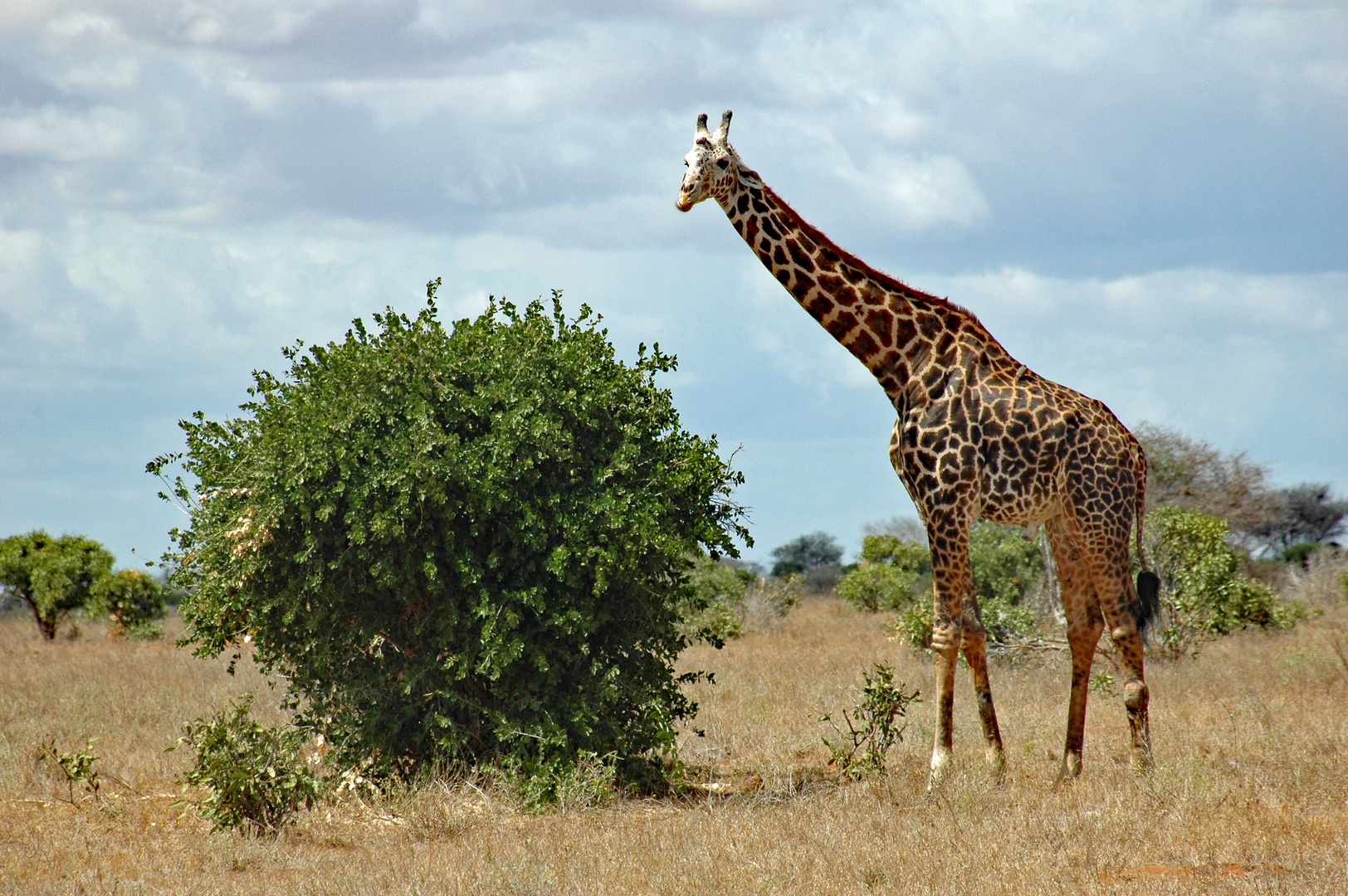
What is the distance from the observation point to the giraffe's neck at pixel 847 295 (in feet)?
31.9

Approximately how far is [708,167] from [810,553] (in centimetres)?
4856

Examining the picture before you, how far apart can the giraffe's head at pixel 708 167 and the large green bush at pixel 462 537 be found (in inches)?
59.5

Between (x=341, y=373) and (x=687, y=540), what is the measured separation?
116 inches

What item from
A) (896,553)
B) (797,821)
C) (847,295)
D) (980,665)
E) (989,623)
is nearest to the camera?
(797,821)

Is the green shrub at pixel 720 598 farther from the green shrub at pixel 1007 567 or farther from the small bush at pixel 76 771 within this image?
the small bush at pixel 76 771

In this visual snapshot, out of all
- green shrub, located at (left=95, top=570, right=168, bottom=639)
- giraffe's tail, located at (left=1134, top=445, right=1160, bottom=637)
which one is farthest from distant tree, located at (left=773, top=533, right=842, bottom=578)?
giraffe's tail, located at (left=1134, top=445, right=1160, bottom=637)

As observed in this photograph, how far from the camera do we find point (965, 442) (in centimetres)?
932

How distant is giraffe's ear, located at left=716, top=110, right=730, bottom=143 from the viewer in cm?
959

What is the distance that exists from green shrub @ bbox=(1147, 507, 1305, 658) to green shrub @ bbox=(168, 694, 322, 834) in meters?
11.6

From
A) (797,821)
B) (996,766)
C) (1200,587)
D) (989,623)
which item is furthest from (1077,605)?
(1200,587)

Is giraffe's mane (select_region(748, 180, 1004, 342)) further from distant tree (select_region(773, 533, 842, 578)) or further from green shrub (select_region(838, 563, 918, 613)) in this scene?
distant tree (select_region(773, 533, 842, 578))

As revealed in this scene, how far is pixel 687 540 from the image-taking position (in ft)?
31.9

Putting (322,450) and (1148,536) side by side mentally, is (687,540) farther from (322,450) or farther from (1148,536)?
(1148,536)

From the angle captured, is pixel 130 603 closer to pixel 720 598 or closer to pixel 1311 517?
pixel 720 598
